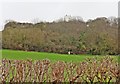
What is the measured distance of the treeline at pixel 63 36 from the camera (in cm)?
2148

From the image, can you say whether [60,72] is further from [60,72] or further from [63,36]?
[63,36]

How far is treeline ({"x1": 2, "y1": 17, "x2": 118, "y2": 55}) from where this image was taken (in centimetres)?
2148

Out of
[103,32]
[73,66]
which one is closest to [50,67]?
[73,66]

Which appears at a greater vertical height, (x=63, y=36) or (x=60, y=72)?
(x=63, y=36)

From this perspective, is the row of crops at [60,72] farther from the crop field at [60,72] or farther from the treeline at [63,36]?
the treeline at [63,36]

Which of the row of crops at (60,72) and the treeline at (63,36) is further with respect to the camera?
the treeline at (63,36)

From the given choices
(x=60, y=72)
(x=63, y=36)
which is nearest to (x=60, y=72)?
(x=60, y=72)

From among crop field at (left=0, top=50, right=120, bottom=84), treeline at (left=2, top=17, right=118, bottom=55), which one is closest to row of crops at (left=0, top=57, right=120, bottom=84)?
crop field at (left=0, top=50, right=120, bottom=84)

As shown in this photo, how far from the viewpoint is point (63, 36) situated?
22172 millimetres

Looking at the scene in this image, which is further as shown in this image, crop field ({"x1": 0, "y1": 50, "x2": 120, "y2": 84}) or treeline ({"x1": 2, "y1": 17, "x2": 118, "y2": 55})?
treeline ({"x1": 2, "y1": 17, "x2": 118, "y2": 55})


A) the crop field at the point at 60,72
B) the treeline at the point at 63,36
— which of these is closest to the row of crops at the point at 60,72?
the crop field at the point at 60,72

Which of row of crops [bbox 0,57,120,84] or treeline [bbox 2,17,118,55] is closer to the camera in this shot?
row of crops [bbox 0,57,120,84]

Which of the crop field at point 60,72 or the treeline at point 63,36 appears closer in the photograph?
the crop field at point 60,72

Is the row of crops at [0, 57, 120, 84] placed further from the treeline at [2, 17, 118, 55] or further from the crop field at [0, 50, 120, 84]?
the treeline at [2, 17, 118, 55]
